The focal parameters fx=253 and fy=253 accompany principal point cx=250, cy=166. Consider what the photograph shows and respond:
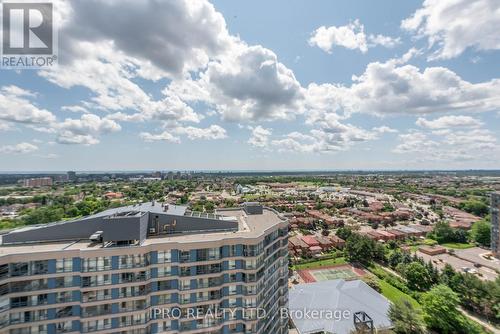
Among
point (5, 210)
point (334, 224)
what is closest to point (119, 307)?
point (334, 224)

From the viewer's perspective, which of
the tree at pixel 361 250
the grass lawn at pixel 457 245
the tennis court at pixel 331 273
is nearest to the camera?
the tennis court at pixel 331 273

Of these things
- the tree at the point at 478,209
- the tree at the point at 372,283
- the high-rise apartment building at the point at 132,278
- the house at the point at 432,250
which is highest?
the high-rise apartment building at the point at 132,278

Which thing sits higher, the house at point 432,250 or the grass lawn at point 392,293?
the house at point 432,250

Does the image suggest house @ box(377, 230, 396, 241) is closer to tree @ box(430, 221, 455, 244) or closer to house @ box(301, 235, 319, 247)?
tree @ box(430, 221, 455, 244)

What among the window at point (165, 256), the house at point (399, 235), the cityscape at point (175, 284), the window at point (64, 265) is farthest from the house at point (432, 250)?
the window at point (64, 265)

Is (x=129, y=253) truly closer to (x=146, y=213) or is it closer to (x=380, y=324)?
(x=146, y=213)

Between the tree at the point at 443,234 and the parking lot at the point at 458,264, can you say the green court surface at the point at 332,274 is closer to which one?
the parking lot at the point at 458,264

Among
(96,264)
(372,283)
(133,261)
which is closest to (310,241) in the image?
(372,283)
